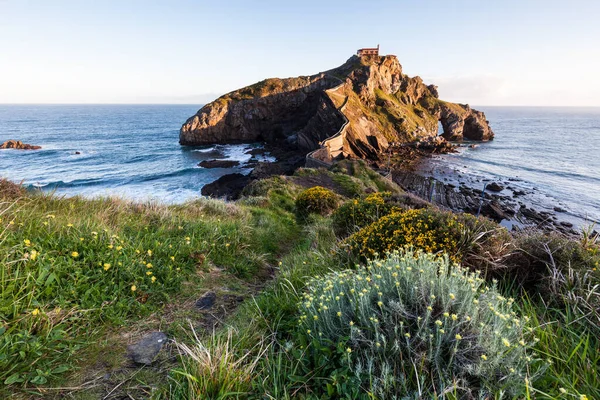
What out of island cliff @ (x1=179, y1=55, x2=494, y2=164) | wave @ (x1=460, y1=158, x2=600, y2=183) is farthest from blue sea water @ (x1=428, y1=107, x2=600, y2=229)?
island cliff @ (x1=179, y1=55, x2=494, y2=164)

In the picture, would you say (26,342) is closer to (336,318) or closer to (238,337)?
(238,337)

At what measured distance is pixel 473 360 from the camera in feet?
7.45

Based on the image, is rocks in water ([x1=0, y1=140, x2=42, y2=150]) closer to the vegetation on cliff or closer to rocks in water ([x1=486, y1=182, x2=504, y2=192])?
the vegetation on cliff

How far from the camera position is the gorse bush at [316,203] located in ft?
45.5

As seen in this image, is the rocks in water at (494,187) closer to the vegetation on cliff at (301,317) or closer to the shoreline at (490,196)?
the shoreline at (490,196)

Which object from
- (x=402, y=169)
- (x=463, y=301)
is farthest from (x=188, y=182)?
(x=463, y=301)


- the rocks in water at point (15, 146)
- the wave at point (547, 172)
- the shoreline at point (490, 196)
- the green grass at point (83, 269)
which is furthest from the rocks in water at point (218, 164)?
the wave at point (547, 172)

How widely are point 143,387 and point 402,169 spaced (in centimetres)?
5088

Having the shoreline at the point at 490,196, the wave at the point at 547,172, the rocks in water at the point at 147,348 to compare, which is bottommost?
the shoreline at the point at 490,196

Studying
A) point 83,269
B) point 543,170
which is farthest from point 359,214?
point 543,170

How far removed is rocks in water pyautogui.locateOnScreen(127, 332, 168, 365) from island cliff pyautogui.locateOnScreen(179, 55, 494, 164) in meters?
53.8

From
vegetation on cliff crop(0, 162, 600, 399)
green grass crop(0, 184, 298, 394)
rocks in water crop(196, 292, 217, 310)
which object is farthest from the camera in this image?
rocks in water crop(196, 292, 217, 310)

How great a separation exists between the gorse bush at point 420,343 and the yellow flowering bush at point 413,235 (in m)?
1.75

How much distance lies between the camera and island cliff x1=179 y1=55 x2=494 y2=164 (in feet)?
201
